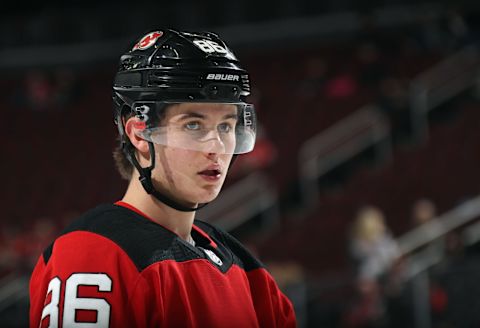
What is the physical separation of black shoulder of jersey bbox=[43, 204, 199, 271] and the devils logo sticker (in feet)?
1.37

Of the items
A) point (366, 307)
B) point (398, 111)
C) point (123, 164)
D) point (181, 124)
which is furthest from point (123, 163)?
point (398, 111)

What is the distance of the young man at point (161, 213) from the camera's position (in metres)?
2.15

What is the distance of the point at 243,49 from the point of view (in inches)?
617

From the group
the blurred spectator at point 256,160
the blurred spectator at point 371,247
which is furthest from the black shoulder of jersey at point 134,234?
the blurred spectator at point 256,160

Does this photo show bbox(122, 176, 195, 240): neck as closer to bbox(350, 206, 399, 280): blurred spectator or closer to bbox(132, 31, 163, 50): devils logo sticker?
bbox(132, 31, 163, 50): devils logo sticker

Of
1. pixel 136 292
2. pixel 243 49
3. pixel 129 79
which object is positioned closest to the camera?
pixel 136 292

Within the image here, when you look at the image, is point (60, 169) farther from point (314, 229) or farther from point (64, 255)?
point (64, 255)

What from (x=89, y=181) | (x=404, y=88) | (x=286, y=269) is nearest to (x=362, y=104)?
(x=404, y=88)

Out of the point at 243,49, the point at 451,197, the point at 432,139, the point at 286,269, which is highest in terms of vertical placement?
the point at 243,49

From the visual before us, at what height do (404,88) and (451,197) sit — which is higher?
(404,88)

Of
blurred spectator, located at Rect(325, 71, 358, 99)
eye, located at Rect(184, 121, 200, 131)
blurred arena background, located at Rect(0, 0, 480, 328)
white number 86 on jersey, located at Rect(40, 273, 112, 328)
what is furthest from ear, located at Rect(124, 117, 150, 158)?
blurred spectator, located at Rect(325, 71, 358, 99)

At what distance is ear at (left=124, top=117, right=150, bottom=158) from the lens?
2.37 metres

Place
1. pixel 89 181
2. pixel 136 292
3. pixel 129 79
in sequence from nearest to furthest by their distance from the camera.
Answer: pixel 136 292
pixel 129 79
pixel 89 181

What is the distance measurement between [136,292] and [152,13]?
47.0 ft
